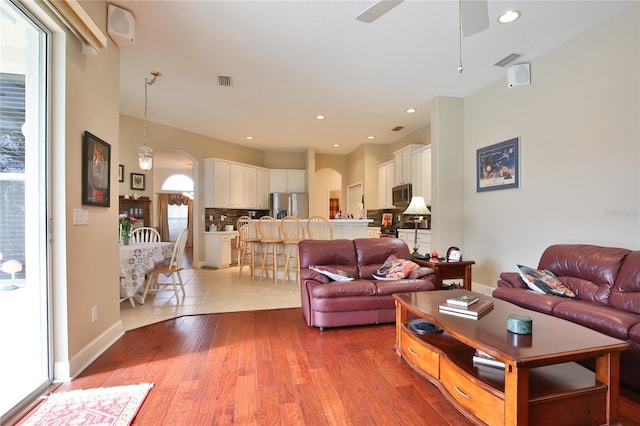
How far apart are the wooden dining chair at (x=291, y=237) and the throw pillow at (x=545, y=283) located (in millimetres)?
3279

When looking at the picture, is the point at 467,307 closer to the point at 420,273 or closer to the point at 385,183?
the point at 420,273

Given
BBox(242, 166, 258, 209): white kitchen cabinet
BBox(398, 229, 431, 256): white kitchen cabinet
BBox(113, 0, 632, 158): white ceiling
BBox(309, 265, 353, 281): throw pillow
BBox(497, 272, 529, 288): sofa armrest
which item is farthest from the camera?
BBox(242, 166, 258, 209): white kitchen cabinet

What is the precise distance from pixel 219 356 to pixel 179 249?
1.95 metres

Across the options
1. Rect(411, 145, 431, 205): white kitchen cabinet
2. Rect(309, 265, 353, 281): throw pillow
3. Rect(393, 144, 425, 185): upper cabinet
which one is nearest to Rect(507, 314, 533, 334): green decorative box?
Rect(309, 265, 353, 281): throw pillow

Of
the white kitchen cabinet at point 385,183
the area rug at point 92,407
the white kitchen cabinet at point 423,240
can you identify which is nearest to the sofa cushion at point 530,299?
the white kitchen cabinet at point 423,240

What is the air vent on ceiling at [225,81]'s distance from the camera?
4.00m

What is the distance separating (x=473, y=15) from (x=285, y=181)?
6.65 m

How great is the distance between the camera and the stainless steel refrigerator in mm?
8070

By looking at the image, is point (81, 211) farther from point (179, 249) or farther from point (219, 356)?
point (179, 249)

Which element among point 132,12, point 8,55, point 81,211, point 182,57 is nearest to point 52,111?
point 8,55

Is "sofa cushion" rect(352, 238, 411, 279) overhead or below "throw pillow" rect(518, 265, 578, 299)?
overhead

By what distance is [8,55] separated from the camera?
1.78 meters

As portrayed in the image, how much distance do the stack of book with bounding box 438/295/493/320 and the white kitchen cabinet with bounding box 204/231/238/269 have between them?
17.7 feet

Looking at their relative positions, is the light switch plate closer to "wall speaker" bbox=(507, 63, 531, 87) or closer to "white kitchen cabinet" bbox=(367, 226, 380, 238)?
"wall speaker" bbox=(507, 63, 531, 87)
